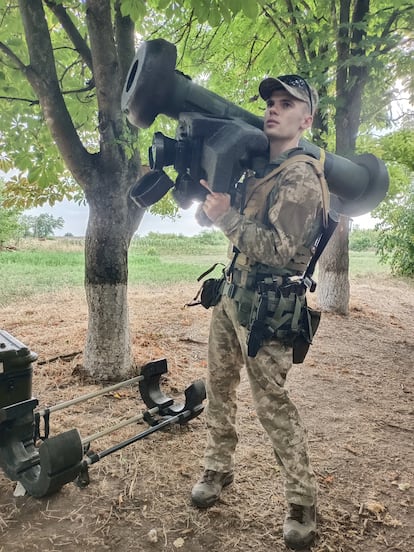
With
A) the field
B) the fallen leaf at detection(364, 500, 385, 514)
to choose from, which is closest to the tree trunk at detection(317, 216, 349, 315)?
the field

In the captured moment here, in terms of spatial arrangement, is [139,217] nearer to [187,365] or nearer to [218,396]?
[187,365]

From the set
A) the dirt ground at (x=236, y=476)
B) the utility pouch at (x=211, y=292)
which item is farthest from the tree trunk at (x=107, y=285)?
the utility pouch at (x=211, y=292)

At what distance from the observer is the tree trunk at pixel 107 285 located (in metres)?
3.58

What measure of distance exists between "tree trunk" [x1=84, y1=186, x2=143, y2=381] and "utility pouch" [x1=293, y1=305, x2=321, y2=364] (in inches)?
82.7

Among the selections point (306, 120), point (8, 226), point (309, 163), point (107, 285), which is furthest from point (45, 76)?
point (8, 226)

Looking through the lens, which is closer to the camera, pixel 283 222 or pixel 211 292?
pixel 283 222

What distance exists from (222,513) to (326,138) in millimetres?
5820

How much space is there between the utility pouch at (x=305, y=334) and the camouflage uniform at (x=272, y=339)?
75 millimetres

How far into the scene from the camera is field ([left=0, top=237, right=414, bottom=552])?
1.98 meters

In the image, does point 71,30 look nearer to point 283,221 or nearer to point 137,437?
point 283,221

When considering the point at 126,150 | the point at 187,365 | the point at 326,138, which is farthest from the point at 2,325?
the point at 326,138

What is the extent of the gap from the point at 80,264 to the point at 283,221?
38.1 ft

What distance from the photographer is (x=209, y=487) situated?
87.7 inches

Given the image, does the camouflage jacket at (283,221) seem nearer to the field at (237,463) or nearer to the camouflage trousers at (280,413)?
the camouflage trousers at (280,413)
